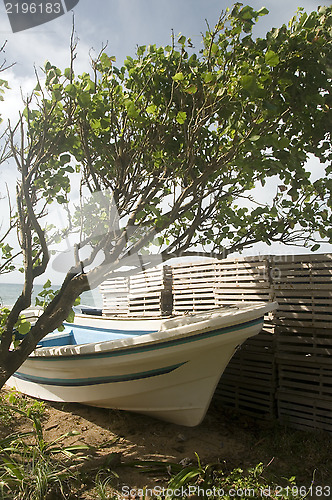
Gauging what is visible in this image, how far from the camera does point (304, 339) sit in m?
5.92

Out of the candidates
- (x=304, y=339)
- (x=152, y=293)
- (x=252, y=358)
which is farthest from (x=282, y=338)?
(x=152, y=293)

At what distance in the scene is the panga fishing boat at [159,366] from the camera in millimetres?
4730

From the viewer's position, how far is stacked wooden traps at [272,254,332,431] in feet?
18.4

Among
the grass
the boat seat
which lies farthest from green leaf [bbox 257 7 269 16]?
the boat seat

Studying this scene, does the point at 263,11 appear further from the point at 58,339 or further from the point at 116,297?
the point at 116,297

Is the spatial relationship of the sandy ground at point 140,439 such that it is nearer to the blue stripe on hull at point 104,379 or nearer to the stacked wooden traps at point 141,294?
the blue stripe on hull at point 104,379

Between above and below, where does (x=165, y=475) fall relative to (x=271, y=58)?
below

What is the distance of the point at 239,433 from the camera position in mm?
5672

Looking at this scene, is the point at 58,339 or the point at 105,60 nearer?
the point at 105,60

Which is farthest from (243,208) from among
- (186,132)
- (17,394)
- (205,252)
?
(17,394)

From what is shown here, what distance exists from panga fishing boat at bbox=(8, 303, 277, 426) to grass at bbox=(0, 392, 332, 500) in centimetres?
93

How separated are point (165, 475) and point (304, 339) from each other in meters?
3.17

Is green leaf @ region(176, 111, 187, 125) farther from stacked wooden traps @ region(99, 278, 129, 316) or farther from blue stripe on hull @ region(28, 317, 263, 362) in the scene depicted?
stacked wooden traps @ region(99, 278, 129, 316)

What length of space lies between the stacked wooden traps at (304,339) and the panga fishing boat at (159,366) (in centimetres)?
92
